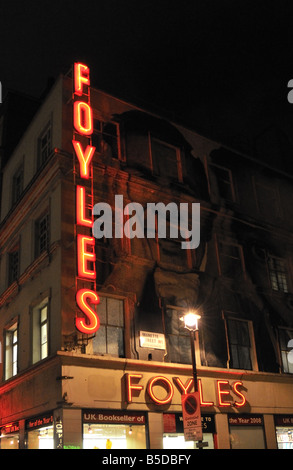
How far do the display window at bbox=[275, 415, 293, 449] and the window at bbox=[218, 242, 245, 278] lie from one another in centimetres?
695

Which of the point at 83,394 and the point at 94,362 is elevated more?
the point at 94,362

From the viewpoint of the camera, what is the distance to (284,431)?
2312cm

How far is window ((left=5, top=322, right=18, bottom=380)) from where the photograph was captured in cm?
2325

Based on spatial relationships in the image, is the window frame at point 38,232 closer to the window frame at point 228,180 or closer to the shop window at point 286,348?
the window frame at point 228,180

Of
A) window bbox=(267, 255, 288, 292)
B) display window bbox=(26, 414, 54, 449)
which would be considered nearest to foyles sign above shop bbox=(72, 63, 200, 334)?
display window bbox=(26, 414, 54, 449)

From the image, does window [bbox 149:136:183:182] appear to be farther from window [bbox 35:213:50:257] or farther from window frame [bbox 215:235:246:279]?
window [bbox 35:213:50:257]

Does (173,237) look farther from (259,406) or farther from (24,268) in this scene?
(259,406)

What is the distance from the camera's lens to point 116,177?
73.6 feet

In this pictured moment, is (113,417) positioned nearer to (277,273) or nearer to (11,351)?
(11,351)

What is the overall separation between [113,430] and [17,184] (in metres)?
14.2

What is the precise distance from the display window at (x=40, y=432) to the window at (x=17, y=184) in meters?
11.6

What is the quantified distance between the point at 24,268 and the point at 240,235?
36.4 feet
